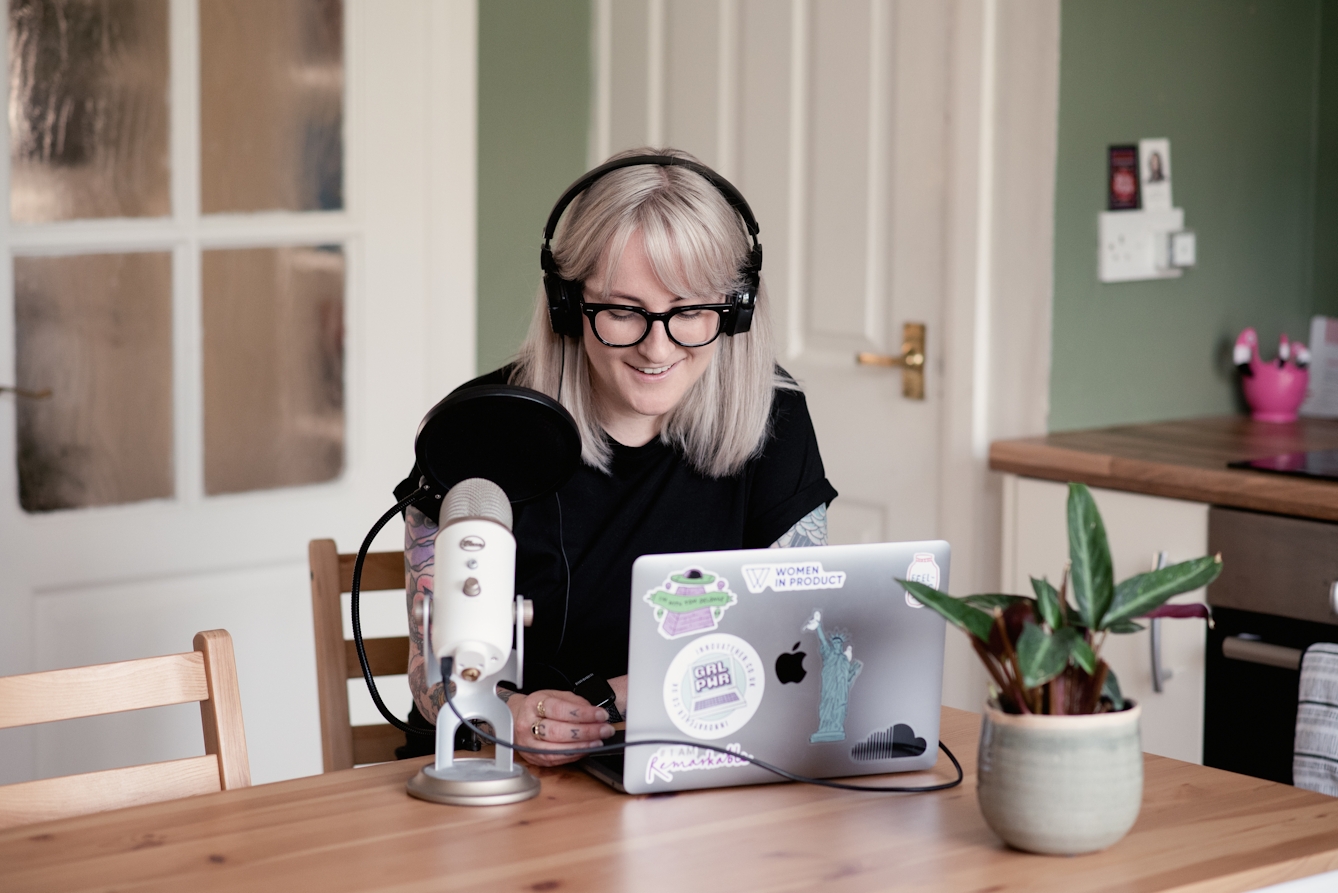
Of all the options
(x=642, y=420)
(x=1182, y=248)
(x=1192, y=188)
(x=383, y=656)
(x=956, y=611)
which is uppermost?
(x=1192, y=188)

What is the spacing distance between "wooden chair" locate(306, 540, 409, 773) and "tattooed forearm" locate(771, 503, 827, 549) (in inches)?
20.2

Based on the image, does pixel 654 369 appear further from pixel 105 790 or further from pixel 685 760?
pixel 105 790

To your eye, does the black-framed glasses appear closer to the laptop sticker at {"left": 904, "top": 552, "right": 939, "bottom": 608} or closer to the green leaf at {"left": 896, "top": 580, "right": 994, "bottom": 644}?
the laptop sticker at {"left": 904, "top": 552, "right": 939, "bottom": 608}

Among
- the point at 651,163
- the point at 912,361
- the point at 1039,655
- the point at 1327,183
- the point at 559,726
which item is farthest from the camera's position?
the point at 1327,183

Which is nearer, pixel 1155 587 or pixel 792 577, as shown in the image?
pixel 1155 587

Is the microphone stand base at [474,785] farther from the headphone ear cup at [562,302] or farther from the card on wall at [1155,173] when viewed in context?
the card on wall at [1155,173]

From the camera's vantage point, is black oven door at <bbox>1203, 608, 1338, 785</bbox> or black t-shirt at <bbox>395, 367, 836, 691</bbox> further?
black oven door at <bbox>1203, 608, 1338, 785</bbox>

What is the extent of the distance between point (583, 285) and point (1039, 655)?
2.33 ft

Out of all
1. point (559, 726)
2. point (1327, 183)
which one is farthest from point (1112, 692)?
point (1327, 183)

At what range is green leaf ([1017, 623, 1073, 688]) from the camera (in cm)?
107

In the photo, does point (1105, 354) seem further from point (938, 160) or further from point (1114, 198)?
point (938, 160)

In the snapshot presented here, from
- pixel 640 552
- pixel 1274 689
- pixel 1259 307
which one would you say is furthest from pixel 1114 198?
pixel 640 552

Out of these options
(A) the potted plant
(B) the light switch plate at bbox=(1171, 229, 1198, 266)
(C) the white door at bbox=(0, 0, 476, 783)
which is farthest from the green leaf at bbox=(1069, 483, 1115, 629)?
(C) the white door at bbox=(0, 0, 476, 783)

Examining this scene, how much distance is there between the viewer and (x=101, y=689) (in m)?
1.36
